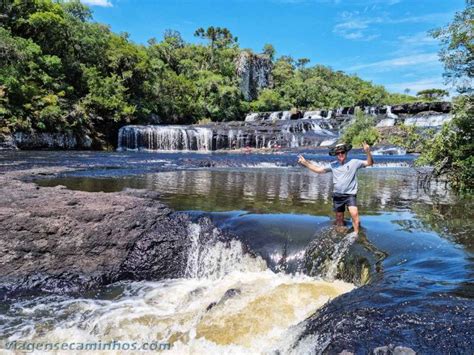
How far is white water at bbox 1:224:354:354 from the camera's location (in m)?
4.95

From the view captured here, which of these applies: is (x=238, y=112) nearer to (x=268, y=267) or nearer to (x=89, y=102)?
(x=89, y=102)

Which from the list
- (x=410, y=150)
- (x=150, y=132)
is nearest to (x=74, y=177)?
(x=410, y=150)

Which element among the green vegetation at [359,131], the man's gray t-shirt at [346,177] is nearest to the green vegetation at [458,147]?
the man's gray t-shirt at [346,177]

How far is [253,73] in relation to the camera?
76.1 metres

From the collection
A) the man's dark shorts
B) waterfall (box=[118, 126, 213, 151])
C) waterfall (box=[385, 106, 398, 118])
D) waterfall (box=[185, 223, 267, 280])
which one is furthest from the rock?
waterfall (box=[385, 106, 398, 118])

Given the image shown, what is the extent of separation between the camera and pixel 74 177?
51.4ft

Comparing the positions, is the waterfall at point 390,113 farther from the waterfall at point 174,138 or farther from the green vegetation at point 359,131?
the waterfall at point 174,138

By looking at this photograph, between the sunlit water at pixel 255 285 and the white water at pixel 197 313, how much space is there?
14 millimetres

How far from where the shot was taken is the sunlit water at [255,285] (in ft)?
16.6

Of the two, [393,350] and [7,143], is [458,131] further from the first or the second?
[7,143]

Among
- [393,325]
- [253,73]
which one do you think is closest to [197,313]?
[393,325]

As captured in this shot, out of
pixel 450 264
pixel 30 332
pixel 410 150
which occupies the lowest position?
pixel 30 332

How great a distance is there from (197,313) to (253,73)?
7355cm

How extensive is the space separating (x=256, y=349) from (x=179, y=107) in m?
54.4
